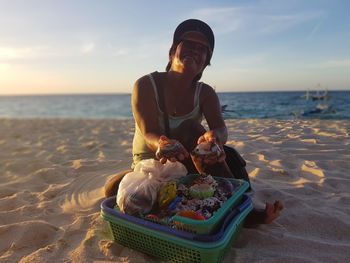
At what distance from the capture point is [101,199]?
2.93 meters

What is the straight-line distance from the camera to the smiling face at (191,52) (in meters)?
2.39

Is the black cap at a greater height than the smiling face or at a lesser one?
greater

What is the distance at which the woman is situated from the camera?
238 cm

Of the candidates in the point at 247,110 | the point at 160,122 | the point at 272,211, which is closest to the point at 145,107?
the point at 160,122

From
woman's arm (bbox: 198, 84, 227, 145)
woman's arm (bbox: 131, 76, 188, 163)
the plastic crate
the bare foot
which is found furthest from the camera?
woman's arm (bbox: 198, 84, 227, 145)

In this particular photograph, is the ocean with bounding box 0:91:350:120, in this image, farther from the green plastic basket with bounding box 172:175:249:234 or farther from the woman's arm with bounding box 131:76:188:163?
the green plastic basket with bounding box 172:175:249:234

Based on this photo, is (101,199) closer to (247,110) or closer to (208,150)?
(208,150)

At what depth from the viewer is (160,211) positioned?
1.95m

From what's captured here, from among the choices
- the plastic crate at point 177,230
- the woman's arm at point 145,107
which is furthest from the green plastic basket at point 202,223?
the woman's arm at point 145,107

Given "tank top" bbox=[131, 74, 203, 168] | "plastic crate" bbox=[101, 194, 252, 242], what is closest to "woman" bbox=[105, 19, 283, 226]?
"tank top" bbox=[131, 74, 203, 168]

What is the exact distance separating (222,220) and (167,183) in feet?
1.37

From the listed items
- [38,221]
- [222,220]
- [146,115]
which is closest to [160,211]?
[222,220]

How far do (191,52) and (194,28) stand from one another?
17 centimetres

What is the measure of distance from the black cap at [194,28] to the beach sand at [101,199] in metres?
1.42
